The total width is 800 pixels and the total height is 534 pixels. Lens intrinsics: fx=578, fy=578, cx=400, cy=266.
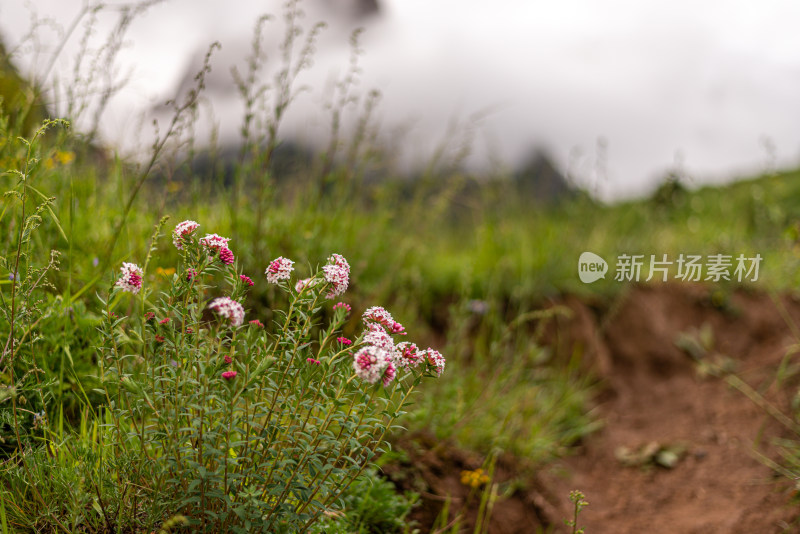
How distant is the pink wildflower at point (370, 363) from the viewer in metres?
1.28

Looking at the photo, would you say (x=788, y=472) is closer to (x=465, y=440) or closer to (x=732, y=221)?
(x=465, y=440)

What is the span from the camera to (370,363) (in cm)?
129

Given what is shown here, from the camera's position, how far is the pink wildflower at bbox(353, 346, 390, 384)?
50.2 inches

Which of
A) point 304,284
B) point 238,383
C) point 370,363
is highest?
point 304,284

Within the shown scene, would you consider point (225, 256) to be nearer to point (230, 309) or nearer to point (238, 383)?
point (230, 309)

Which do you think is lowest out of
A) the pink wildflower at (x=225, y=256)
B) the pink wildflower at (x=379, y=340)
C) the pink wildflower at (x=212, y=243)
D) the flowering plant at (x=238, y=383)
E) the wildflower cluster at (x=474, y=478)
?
the wildflower cluster at (x=474, y=478)

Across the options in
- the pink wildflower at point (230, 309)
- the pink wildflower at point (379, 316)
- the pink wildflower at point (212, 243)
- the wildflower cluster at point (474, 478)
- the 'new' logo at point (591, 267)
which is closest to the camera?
the pink wildflower at point (230, 309)

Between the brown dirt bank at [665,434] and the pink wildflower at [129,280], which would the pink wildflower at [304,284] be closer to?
the pink wildflower at [129,280]

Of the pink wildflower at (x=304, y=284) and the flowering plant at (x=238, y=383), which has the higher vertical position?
the pink wildflower at (x=304, y=284)

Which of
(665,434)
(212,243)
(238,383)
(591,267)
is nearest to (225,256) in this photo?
(212,243)

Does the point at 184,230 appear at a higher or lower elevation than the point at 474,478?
higher

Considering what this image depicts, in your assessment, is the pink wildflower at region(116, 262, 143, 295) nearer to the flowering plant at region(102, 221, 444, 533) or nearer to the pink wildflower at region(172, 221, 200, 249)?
the flowering plant at region(102, 221, 444, 533)

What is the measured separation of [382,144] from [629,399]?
2929mm

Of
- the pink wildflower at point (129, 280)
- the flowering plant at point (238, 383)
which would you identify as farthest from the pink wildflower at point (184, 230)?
the pink wildflower at point (129, 280)
